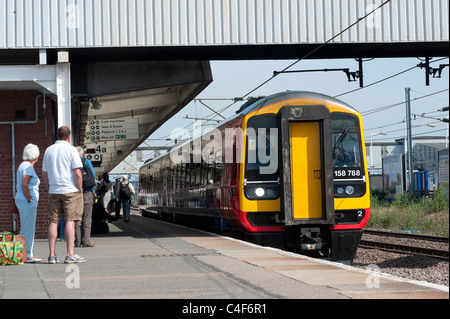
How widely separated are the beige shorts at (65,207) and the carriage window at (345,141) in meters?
4.89

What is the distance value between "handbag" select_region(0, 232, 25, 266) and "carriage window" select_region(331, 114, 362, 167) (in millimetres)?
5471

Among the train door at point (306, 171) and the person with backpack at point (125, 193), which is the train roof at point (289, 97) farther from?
the person with backpack at point (125, 193)

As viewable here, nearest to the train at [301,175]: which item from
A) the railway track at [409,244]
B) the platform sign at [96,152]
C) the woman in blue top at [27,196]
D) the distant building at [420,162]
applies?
the railway track at [409,244]

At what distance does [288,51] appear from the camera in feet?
50.8

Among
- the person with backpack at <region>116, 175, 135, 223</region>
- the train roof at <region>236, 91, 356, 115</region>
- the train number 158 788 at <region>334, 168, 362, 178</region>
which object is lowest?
the person with backpack at <region>116, 175, 135, 223</region>

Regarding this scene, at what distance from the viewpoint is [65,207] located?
880 centimetres

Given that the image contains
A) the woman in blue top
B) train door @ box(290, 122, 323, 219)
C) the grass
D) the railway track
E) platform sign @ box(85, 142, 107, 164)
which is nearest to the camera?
the woman in blue top

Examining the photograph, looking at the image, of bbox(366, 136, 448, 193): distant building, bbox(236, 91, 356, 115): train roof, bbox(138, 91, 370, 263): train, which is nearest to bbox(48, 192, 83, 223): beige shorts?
bbox(138, 91, 370, 263): train

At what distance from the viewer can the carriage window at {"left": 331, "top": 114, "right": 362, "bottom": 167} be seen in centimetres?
1230

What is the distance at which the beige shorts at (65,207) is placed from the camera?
28.9 ft

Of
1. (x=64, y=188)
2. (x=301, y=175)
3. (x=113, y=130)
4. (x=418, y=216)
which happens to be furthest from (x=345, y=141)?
(x=418, y=216)

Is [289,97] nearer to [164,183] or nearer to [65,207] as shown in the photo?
[65,207]

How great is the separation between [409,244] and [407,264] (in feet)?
12.3

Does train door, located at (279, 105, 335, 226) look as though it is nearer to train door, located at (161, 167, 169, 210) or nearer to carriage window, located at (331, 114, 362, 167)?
carriage window, located at (331, 114, 362, 167)
